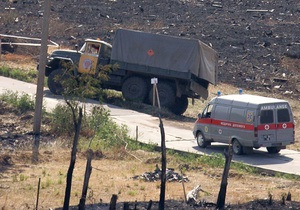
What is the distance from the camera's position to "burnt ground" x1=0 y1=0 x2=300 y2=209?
4684 cm

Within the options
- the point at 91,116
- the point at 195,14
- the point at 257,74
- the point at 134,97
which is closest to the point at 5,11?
the point at 195,14

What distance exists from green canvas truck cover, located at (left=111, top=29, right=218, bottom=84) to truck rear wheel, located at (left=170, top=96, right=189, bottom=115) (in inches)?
57.2

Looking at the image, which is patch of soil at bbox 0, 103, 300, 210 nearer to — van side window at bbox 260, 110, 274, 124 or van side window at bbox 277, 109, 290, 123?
van side window at bbox 260, 110, 274, 124

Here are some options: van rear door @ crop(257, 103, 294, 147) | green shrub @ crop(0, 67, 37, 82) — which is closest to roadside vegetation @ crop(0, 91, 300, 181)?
van rear door @ crop(257, 103, 294, 147)

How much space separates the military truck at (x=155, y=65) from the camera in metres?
36.1

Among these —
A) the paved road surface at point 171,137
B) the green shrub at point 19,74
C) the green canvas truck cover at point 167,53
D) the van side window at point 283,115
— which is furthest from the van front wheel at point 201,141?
the green shrub at point 19,74

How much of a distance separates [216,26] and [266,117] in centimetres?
3096

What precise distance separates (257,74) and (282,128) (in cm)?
1801

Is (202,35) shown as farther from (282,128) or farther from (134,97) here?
(282,128)

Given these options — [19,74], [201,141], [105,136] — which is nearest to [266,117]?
[201,141]

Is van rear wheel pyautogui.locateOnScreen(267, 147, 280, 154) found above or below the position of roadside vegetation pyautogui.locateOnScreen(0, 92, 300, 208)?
above

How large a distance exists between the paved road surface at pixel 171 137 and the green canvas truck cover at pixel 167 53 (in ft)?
7.25

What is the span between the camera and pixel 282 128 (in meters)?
28.2

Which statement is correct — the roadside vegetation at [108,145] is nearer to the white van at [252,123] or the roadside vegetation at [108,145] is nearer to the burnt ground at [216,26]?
the white van at [252,123]
